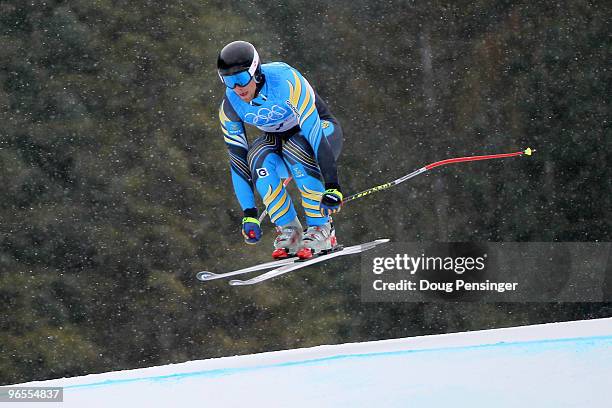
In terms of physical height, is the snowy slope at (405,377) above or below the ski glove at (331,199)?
below

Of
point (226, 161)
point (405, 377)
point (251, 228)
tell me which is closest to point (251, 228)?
point (251, 228)

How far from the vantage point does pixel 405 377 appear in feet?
17.8

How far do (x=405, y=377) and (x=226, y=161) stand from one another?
5.74m

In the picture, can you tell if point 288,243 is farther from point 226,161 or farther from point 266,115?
point 226,161

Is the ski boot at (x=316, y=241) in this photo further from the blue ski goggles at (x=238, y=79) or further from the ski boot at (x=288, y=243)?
the blue ski goggles at (x=238, y=79)

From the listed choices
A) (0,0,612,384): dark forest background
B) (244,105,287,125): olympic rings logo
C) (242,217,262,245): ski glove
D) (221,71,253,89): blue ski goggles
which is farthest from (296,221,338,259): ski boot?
(0,0,612,384): dark forest background

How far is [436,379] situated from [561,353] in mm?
846

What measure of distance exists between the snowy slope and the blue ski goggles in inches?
67.9

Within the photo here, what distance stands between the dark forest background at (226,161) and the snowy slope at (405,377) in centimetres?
413

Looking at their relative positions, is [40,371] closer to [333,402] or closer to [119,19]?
[119,19]

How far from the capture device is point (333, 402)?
5.05 meters

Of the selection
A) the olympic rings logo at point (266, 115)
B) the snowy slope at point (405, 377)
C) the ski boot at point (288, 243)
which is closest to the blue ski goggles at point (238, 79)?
the olympic rings logo at point (266, 115)

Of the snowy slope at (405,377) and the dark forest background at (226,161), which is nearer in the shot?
the snowy slope at (405,377)

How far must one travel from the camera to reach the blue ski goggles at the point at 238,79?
16.0 feet
